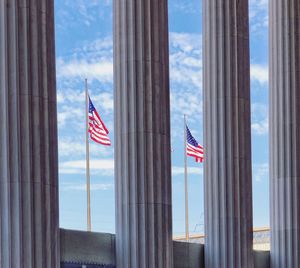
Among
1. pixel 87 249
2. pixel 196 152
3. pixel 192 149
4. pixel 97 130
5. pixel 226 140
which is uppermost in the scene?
pixel 97 130

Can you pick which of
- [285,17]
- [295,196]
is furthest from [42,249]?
[285,17]

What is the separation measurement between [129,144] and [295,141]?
8943 mm

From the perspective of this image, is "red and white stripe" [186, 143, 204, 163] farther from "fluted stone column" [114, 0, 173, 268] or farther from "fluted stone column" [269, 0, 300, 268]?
"fluted stone column" [114, 0, 173, 268]

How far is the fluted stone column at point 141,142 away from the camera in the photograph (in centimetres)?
2600

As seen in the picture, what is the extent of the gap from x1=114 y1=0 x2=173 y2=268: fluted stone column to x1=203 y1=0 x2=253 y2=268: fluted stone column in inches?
129

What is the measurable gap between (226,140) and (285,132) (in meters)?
3.80

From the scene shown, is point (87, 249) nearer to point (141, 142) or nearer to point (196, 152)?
point (141, 142)

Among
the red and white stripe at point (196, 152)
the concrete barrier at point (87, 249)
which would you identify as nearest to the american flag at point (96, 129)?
the red and white stripe at point (196, 152)

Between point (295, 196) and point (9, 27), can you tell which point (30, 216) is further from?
point (295, 196)

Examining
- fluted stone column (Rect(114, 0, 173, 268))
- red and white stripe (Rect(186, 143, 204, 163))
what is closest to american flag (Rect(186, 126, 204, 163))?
red and white stripe (Rect(186, 143, 204, 163))

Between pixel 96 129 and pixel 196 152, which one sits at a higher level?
pixel 96 129

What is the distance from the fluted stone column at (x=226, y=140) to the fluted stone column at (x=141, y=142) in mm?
3280

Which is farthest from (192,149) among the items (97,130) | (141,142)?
(141,142)

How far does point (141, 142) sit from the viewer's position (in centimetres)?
2641
